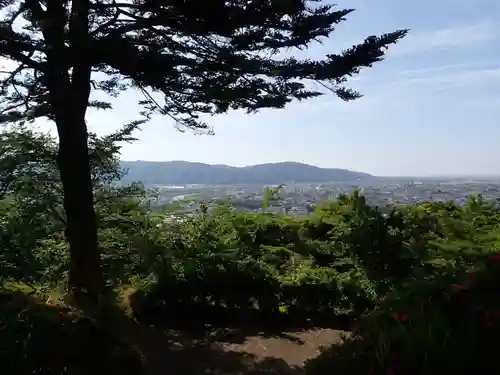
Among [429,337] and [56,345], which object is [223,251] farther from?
[429,337]

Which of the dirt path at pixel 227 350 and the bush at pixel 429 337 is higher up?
the bush at pixel 429 337

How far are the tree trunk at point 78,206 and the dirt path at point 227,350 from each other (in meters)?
0.73

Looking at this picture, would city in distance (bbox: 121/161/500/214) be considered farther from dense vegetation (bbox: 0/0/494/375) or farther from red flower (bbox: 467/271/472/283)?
red flower (bbox: 467/271/472/283)

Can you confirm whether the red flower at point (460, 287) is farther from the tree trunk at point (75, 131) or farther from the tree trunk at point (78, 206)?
the tree trunk at point (78, 206)

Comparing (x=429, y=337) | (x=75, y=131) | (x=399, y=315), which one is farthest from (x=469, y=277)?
(x=75, y=131)

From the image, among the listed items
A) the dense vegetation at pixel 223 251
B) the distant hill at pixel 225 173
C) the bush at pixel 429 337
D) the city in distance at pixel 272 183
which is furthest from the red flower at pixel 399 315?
the distant hill at pixel 225 173

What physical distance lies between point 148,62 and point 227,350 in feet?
9.57

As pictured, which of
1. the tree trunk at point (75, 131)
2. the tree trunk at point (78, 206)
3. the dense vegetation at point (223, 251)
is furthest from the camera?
the dense vegetation at point (223, 251)

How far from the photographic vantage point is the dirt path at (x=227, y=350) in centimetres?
475

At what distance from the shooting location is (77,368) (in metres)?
3.08

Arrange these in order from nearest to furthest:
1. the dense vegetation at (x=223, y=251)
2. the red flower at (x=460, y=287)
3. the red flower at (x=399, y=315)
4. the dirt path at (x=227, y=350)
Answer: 1. the red flower at (x=399, y=315)
2. the red flower at (x=460, y=287)
3. the dirt path at (x=227, y=350)
4. the dense vegetation at (x=223, y=251)

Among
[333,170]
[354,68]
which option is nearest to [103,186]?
[354,68]

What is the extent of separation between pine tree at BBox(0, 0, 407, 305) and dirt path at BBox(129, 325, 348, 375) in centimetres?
86

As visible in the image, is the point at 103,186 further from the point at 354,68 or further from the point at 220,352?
the point at 354,68
